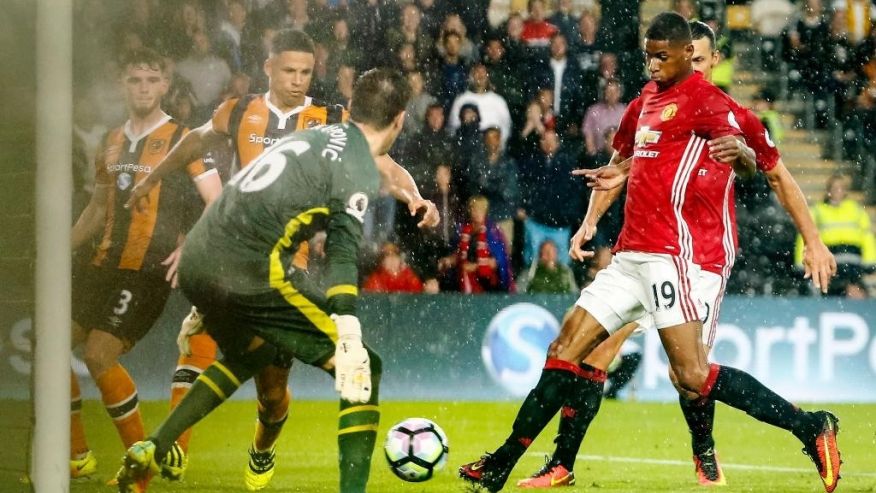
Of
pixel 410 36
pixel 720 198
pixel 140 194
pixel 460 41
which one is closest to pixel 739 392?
pixel 720 198

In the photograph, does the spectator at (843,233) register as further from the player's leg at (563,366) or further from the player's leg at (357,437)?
the player's leg at (357,437)

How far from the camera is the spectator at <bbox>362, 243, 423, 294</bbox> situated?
8.27 meters

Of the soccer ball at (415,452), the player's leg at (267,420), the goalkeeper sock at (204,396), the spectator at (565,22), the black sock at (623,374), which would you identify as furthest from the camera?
the spectator at (565,22)

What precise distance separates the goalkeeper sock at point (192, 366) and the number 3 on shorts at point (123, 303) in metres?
0.29

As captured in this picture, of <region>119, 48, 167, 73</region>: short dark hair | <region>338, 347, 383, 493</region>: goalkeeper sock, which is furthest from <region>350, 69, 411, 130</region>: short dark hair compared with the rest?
<region>119, 48, 167, 73</region>: short dark hair

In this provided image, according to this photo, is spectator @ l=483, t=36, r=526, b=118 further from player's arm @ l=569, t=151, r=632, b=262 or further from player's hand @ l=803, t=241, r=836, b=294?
player's hand @ l=803, t=241, r=836, b=294

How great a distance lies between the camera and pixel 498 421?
794 cm

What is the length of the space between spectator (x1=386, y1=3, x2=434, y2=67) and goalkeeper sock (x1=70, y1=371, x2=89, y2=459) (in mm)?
3880

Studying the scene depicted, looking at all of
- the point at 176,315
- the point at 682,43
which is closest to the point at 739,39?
the point at 176,315

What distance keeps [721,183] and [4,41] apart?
256 cm

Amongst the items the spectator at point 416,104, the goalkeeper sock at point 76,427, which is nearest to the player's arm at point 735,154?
the goalkeeper sock at point 76,427

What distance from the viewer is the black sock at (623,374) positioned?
29.1 ft

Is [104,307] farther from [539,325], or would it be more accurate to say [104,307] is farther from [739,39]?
[739,39]

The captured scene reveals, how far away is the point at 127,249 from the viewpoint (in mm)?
5789
